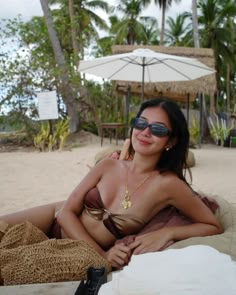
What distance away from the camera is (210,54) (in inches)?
529

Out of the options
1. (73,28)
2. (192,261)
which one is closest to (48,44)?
(73,28)

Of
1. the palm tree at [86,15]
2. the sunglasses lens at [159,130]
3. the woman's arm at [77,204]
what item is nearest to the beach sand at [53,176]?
the woman's arm at [77,204]

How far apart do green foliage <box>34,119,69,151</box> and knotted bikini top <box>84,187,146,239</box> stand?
31.0ft

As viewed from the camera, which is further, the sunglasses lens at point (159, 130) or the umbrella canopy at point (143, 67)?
Answer: the umbrella canopy at point (143, 67)

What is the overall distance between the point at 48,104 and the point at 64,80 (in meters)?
1.65

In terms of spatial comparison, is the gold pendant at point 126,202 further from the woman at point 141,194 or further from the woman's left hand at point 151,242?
the woman's left hand at point 151,242

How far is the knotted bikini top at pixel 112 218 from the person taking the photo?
1850 mm

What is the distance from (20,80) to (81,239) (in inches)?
447

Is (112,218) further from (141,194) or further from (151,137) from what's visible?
(151,137)

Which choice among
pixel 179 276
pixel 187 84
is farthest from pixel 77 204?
pixel 187 84

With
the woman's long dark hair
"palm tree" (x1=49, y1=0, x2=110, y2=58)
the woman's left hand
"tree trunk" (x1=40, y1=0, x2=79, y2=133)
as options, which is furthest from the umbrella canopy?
"palm tree" (x1=49, y1=0, x2=110, y2=58)

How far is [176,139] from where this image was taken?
194cm

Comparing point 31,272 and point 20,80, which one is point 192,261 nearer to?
point 31,272

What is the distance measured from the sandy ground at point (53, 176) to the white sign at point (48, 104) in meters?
1.23
